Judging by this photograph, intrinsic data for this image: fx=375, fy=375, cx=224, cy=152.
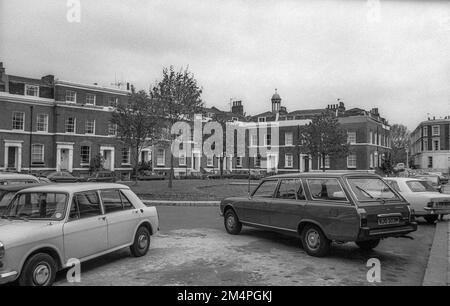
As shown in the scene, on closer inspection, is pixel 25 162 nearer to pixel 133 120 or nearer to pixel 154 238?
pixel 133 120

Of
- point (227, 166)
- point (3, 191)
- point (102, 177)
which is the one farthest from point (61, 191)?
point (227, 166)

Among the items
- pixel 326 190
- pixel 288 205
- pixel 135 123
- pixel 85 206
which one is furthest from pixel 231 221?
pixel 135 123

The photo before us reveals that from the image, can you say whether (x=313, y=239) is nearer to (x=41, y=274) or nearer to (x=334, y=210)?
(x=334, y=210)

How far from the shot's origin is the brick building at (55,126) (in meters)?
39.0

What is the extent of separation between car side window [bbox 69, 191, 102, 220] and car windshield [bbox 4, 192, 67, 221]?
185mm

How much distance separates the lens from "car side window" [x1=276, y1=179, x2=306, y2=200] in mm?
8398

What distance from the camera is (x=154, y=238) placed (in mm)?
9633

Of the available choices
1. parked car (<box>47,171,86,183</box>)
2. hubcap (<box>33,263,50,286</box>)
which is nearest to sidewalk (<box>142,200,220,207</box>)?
hubcap (<box>33,263,50,286</box>)

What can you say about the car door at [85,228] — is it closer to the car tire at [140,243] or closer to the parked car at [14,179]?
the car tire at [140,243]

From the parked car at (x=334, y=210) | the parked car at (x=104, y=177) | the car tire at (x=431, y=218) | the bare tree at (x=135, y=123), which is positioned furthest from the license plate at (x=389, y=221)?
the parked car at (x=104, y=177)

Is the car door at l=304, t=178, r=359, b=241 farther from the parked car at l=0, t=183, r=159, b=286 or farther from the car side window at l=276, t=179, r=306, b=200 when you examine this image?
the parked car at l=0, t=183, r=159, b=286

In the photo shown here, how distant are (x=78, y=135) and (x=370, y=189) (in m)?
40.7

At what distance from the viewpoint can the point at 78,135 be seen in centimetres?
4300

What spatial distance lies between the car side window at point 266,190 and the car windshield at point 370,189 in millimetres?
2129
